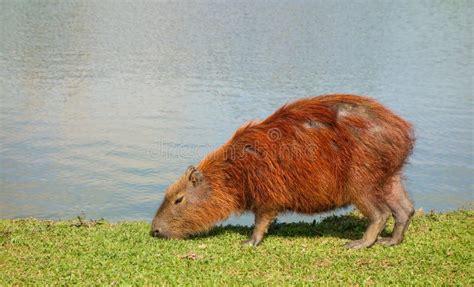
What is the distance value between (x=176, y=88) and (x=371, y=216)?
12.9 meters

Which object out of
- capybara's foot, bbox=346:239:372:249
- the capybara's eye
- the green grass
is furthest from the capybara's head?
capybara's foot, bbox=346:239:372:249

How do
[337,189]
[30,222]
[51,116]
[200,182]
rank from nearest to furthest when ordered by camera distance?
1. [337,189]
2. [200,182]
3. [30,222]
4. [51,116]

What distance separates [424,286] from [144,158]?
877 cm

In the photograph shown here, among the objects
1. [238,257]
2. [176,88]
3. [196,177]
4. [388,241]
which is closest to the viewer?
[238,257]

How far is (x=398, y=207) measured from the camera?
7.25m

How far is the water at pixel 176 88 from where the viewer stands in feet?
41.2

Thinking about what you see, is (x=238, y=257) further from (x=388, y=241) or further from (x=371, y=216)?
(x=388, y=241)

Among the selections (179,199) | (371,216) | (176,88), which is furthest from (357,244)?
(176,88)

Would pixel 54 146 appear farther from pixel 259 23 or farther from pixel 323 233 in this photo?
pixel 259 23

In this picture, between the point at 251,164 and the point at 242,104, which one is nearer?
the point at 251,164

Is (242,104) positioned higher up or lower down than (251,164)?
lower down

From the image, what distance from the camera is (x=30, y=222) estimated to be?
859 centimetres

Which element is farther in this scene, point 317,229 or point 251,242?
point 317,229

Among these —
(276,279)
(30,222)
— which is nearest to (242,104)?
(30,222)
